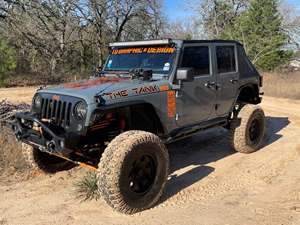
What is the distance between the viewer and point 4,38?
16.7m

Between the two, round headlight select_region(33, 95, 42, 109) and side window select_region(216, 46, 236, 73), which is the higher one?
side window select_region(216, 46, 236, 73)

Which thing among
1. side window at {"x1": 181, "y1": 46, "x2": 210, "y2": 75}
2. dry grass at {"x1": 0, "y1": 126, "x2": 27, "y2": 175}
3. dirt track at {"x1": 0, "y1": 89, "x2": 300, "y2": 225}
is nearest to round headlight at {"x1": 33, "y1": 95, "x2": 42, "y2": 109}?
dirt track at {"x1": 0, "y1": 89, "x2": 300, "y2": 225}

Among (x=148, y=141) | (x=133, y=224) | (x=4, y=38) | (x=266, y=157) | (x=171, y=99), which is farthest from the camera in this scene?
(x=4, y=38)

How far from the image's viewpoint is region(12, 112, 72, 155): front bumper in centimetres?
421

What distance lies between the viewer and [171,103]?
16.9 feet

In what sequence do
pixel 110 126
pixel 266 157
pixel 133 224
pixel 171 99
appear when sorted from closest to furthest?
pixel 133 224, pixel 110 126, pixel 171 99, pixel 266 157

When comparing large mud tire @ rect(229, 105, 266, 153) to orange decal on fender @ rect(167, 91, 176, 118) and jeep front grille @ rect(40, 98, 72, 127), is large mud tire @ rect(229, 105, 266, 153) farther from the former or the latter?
jeep front grille @ rect(40, 98, 72, 127)

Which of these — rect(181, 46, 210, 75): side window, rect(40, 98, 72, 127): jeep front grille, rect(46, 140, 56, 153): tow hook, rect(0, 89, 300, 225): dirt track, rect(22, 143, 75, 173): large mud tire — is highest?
rect(181, 46, 210, 75): side window

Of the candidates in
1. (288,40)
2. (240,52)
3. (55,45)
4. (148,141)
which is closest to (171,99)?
(148,141)

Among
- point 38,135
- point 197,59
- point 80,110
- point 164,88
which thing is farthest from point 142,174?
point 197,59

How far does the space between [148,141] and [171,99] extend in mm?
905

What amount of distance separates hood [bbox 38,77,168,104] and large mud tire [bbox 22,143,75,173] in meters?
0.98

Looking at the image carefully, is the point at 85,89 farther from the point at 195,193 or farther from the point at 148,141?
the point at 195,193

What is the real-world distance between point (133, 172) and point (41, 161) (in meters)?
1.78
